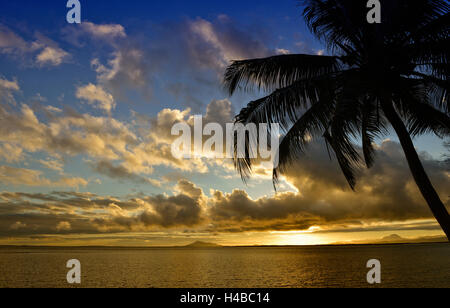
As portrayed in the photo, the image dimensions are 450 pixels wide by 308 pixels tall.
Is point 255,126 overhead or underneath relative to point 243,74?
underneath

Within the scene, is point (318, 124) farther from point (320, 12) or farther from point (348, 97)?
point (320, 12)

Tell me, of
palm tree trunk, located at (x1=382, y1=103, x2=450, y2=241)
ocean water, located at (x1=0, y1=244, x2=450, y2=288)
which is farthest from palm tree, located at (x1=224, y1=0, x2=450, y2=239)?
ocean water, located at (x1=0, y1=244, x2=450, y2=288)

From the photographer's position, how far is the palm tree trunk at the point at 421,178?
6305mm

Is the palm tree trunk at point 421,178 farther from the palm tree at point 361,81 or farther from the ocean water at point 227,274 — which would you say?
the ocean water at point 227,274

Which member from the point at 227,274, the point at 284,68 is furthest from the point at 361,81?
the point at 227,274

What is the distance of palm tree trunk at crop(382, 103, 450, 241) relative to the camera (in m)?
6.30

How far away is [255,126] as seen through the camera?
7.91 metres

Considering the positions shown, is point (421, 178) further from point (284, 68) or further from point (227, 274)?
point (227, 274)

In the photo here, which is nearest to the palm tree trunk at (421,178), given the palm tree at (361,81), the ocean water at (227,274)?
the palm tree at (361,81)

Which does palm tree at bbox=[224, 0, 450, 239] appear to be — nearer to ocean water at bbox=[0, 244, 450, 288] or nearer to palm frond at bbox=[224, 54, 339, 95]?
palm frond at bbox=[224, 54, 339, 95]
